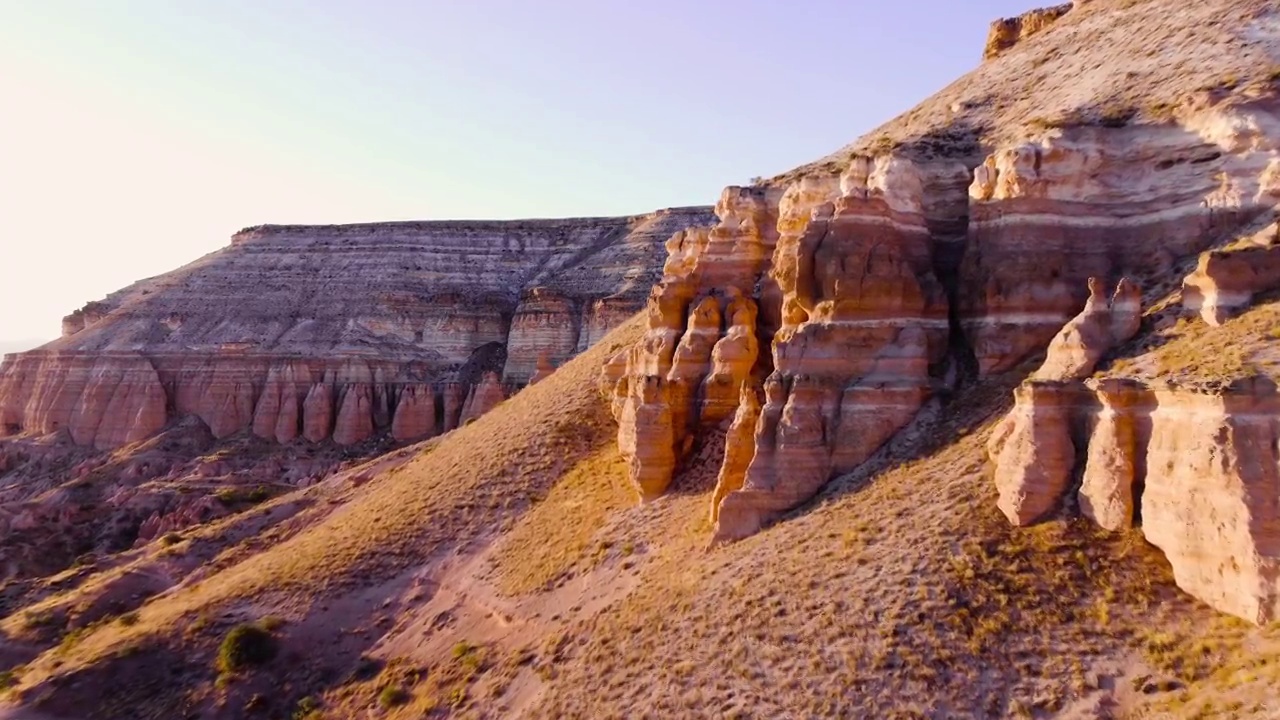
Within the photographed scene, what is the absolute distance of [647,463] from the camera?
30.1 meters

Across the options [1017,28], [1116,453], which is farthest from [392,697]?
[1017,28]

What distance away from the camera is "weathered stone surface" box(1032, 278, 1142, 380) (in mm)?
20933

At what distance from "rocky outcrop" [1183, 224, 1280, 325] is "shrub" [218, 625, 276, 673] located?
2781 centimetres

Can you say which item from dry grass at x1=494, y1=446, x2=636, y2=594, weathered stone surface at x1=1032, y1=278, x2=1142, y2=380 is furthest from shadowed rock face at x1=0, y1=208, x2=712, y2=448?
weathered stone surface at x1=1032, y1=278, x2=1142, y2=380

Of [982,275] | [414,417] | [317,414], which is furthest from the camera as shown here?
[317,414]

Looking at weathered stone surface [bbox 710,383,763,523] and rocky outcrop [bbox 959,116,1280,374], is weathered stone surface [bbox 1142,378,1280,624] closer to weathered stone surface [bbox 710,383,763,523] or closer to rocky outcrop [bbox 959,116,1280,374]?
rocky outcrop [bbox 959,116,1280,374]

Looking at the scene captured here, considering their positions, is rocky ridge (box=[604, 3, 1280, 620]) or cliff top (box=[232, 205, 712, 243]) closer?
rocky ridge (box=[604, 3, 1280, 620])

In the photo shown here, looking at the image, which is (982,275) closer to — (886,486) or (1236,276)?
(1236,276)

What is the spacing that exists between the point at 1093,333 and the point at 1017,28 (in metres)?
26.4

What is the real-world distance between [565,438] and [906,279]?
638 inches

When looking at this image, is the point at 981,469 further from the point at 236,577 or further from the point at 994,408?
the point at 236,577

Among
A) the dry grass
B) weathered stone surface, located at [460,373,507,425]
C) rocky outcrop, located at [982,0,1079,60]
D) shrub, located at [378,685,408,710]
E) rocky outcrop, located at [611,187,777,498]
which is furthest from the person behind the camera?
weathered stone surface, located at [460,373,507,425]

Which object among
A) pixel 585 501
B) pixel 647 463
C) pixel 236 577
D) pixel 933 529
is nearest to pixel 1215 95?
pixel 933 529

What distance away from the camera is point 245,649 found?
30406 mm
